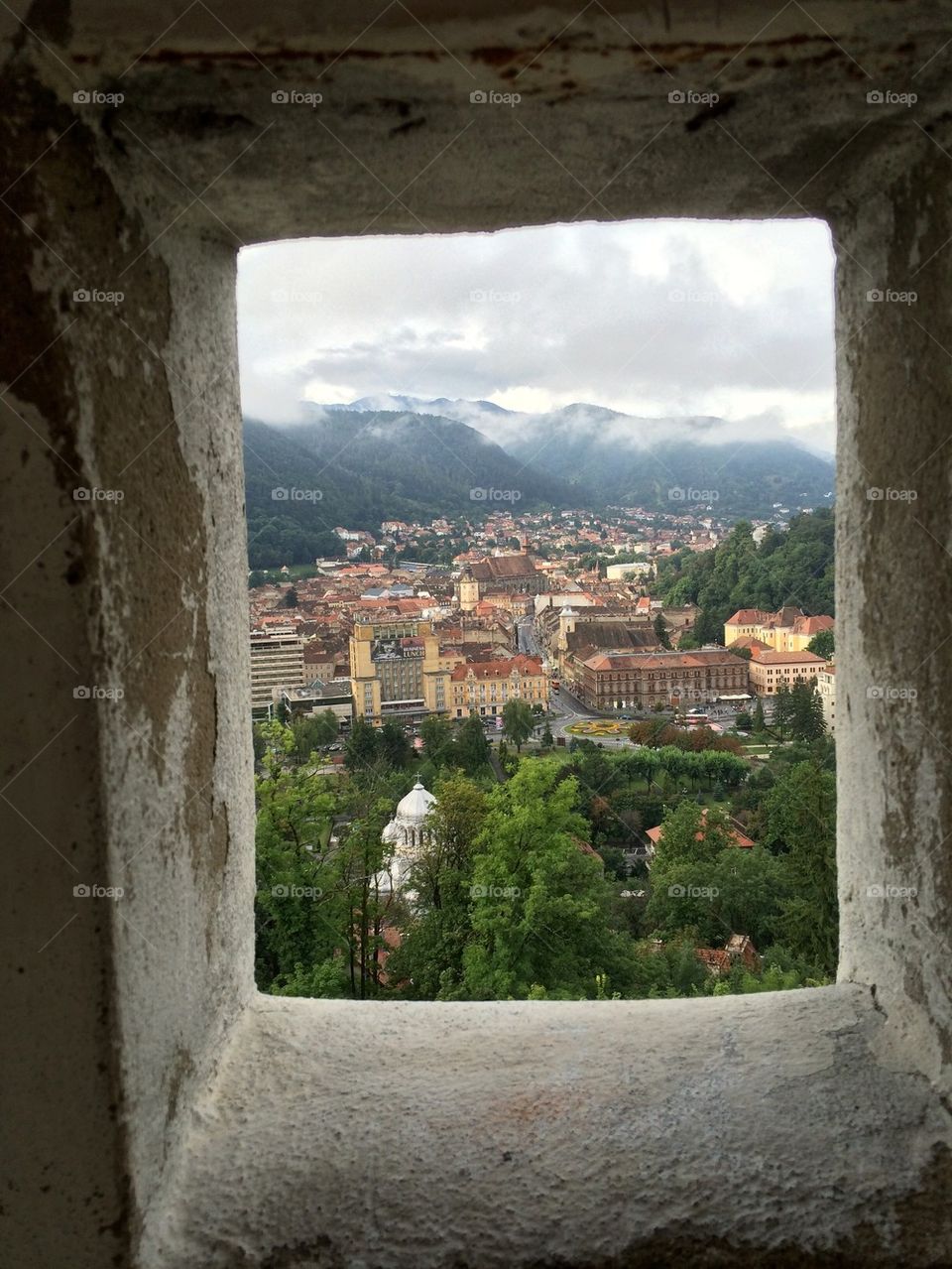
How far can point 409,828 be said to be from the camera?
10.1ft

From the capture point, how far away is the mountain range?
101 inches

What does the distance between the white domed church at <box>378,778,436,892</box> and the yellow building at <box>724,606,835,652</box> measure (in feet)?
3.71

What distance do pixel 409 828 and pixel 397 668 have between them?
62 centimetres

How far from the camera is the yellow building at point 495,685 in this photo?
2713 millimetres

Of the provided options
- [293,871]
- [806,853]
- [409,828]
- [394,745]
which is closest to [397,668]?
[394,745]

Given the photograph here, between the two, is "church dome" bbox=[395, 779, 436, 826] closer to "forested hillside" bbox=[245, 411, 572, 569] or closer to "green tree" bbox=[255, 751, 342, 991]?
"green tree" bbox=[255, 751, 342, 991]

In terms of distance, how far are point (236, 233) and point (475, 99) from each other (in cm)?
50

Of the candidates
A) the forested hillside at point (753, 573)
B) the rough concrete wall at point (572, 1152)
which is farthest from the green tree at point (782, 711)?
the rough concrete wall at point (572, 1152)

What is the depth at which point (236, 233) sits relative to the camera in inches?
55.4

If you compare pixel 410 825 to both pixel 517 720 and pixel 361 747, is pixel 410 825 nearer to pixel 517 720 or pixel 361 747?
pixel 361 747

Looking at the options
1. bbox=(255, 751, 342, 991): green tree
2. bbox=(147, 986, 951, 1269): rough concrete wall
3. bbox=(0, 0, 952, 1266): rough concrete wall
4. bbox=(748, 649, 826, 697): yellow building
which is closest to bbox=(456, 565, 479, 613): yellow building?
bbox=(255, 751, 342, 991): green tree

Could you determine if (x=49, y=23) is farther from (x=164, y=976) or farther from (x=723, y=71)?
(x=164, y=976)

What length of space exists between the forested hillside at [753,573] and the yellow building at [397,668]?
792 millimetres

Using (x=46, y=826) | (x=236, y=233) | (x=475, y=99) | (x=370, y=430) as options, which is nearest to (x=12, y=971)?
(x=46, y=826)
